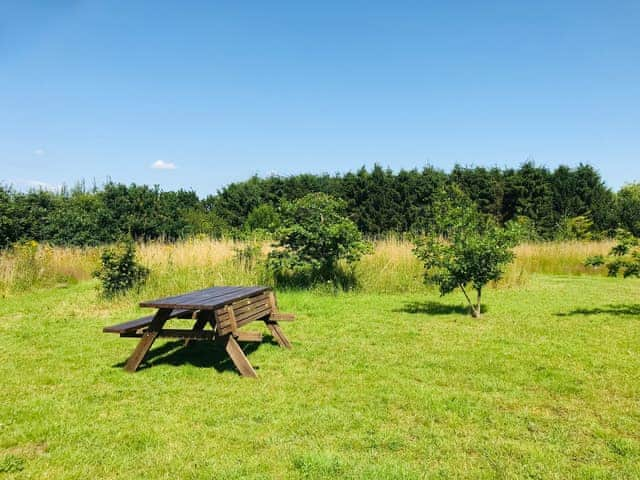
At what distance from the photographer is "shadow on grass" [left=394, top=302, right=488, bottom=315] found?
8.15m

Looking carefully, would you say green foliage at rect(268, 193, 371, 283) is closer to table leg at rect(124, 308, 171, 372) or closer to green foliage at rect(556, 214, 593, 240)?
table leg at rect(124, 308, 171, 372)

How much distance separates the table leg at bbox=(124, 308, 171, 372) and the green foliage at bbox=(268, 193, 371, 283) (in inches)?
211

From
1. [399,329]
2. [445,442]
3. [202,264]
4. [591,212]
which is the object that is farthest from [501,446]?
[591,212]

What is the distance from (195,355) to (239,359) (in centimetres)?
116

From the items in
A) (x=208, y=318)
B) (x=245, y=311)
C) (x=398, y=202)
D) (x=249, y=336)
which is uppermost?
(x=398, y=202)

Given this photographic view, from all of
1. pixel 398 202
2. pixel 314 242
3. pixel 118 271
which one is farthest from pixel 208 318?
pixel 398 202

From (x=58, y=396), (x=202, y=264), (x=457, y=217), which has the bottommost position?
(x=58, y=396)

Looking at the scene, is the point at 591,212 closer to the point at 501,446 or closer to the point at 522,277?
the point at 522,277

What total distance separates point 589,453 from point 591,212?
19635mm

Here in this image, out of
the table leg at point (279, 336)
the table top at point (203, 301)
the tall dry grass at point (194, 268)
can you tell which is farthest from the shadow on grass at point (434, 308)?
the table top at point (203, 301)

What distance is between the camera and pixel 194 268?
10.9 metres

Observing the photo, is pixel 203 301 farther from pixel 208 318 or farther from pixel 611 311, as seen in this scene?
pixel 611 311

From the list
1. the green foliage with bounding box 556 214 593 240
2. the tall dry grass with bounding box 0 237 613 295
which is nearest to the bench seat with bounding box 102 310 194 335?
the tall dry grass with bounding box 0 237 613 295

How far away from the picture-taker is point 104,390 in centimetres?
438
